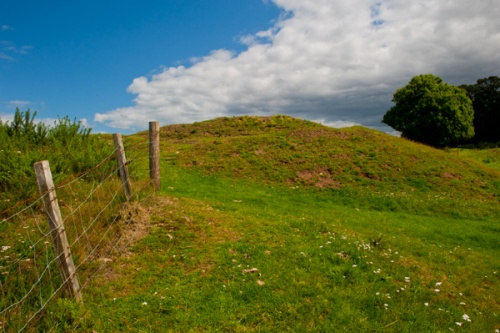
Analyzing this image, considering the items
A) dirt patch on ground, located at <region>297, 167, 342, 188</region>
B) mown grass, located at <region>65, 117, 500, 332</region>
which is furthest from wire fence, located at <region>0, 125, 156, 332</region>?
dirt patch on ground, located at <region>297, 167, 342, 188</region>

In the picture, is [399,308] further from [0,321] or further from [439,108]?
[439,108]

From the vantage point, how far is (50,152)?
12125mm

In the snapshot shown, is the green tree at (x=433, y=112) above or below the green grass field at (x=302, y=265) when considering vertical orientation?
above

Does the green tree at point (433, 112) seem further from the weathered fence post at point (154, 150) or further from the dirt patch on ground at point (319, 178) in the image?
the weathered fence post at point (154, 150)

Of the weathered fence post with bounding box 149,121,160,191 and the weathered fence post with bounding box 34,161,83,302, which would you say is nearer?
the weathered fence post with bounding box 34,161,83,302

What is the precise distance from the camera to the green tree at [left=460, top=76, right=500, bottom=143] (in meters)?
67.3

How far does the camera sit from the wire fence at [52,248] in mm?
5590

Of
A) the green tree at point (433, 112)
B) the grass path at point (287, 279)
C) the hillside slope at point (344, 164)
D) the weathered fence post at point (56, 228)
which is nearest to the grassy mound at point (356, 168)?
the hillside slope at point (344, 164)

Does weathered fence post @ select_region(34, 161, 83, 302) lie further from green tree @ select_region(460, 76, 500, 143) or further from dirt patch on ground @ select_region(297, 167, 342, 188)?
green tree @ select_region(460, 76, 500, 143)

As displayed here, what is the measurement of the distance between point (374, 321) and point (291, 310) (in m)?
1.59

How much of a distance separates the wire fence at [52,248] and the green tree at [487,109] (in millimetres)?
77593

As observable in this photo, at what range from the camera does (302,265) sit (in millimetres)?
8141

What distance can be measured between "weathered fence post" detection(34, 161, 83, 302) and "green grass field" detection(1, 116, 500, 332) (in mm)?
364

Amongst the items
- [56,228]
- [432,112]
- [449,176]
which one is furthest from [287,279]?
[432,112]
